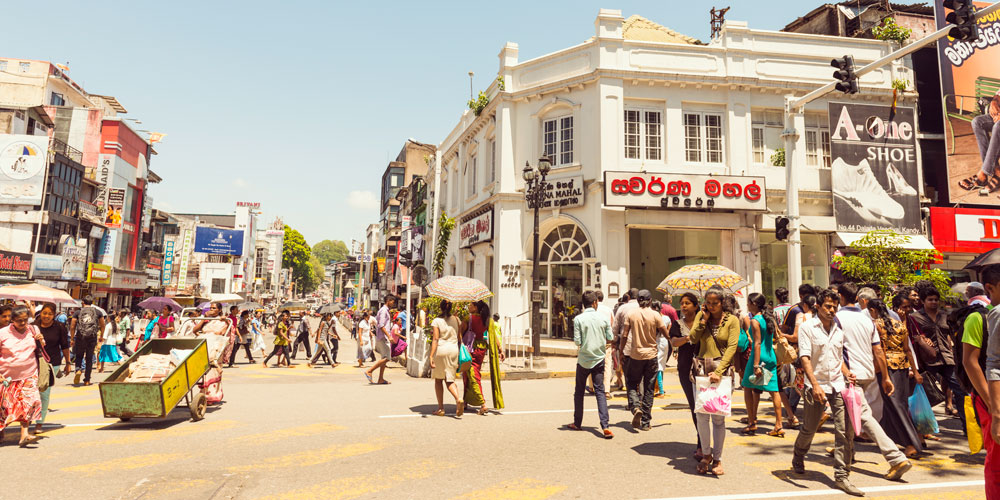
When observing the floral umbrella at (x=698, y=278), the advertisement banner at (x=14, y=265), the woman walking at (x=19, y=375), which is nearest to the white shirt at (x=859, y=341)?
the floral umbrella at (x=698, y=278)

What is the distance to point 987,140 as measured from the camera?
21.1m

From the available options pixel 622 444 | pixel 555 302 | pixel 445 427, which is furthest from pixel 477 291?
pixel 555 302

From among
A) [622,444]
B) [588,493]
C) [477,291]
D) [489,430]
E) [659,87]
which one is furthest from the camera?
[659,87]

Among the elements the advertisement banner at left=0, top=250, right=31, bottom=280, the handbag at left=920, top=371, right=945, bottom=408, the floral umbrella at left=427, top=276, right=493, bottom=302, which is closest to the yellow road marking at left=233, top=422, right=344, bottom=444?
the floral umbrella at left=427, top=276, right=493, bottom=302

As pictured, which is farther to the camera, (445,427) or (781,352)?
(445,427)

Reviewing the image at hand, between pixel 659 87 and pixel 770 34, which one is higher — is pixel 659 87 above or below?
below

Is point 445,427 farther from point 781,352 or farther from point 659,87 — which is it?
point 659,87

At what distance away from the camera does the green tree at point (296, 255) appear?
99.1 meters

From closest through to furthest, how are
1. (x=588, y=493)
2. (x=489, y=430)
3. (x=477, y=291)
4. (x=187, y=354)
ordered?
1. (x=588, y=493)
2. (x=489, y=430)
3. (x=187, y=354)
4. (x=477, y=291)

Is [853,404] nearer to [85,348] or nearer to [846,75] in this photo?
[846,75]

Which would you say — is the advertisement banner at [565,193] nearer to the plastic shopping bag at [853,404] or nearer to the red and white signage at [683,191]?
the red and white signage at [683,191]

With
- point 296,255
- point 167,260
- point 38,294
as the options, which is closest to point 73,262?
point 167,260

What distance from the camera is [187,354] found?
320 inches

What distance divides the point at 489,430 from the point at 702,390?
3112 millimetres
